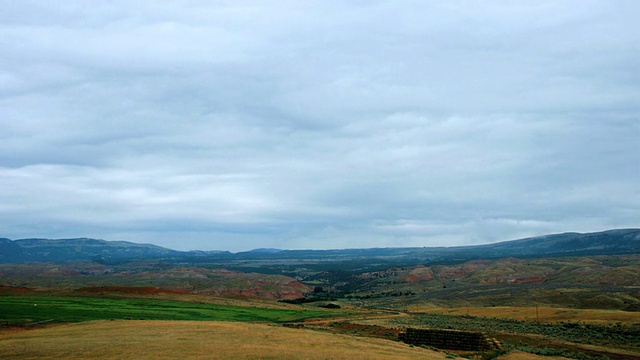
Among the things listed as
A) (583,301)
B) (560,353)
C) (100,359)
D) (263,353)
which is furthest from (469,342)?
(583,301)

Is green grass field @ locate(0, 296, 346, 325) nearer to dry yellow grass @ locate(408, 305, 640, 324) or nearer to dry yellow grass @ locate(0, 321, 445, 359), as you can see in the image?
dry yellow grass @ locate(0, 321, 445, 359)

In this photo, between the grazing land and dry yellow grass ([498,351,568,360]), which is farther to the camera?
dry yellow grass ([498,351,568,360])

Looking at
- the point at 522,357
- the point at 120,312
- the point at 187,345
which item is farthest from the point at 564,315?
the point at 120,312

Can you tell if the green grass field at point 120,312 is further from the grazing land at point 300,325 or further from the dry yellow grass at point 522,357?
the dry yellow grass at point 522,357

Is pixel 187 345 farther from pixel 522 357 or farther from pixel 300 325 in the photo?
pixel 300 325

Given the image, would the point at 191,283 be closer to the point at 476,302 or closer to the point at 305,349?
the point at 476,302

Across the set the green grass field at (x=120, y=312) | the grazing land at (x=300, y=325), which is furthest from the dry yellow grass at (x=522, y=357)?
the green grass field at (x=120, y=312)

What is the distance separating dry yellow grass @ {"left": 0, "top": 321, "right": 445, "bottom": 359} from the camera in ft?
86.3

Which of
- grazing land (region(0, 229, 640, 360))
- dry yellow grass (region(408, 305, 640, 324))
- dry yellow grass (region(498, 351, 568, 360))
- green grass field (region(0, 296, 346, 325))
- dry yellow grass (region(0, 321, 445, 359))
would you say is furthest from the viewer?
dry yellow grass (region(408, 305, 640, 324))

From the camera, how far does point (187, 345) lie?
98.0 feet

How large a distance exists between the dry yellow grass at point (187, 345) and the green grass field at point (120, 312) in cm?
1506

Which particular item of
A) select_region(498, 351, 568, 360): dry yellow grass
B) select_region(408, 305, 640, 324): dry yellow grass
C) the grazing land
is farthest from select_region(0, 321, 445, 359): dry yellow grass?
select_region(408, 305, 640, 324): dry yellow grass

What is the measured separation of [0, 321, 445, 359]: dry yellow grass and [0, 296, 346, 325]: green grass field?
49.4ft

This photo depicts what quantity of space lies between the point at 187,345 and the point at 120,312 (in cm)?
3539
